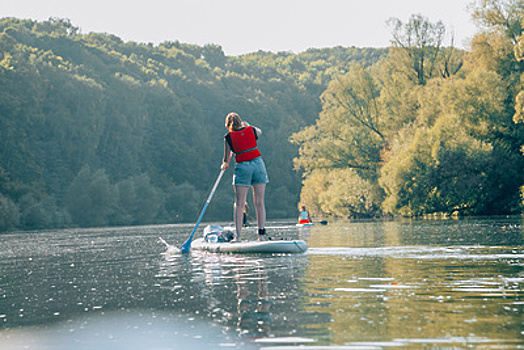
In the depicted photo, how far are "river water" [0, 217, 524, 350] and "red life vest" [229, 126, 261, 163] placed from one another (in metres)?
2.74

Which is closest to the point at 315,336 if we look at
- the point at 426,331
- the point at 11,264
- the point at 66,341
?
the point at 426,331

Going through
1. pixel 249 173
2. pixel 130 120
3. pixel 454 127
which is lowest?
pixel 249 173

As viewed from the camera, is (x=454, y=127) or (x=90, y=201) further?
(x=90, y=201)

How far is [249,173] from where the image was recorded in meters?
16.4

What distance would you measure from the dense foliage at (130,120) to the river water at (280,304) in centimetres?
4918

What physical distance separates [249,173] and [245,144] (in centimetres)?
61

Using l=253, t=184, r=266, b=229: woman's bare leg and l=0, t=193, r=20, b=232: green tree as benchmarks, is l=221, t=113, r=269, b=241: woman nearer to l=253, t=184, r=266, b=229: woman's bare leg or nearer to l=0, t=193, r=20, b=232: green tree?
l=253, t=184, r=266, b=229: woman's bare leg

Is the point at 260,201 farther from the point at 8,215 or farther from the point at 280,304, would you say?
the point at 8,215

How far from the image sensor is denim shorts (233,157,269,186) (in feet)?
53.6

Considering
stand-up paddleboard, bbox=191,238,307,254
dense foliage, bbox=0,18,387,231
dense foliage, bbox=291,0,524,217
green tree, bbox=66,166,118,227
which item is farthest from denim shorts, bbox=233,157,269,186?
green tree, bbox=66,166,118,227

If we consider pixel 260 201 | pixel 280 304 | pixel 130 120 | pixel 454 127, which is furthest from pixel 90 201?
pixel 280 304

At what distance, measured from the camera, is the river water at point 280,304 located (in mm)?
6348

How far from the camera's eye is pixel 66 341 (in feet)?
21.8

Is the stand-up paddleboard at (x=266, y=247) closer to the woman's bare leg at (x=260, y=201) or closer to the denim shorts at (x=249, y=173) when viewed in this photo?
the woman's bare leg at (x=260, y=201)
